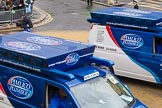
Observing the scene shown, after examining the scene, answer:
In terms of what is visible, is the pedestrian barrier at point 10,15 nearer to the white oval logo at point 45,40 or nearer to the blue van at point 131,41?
the blue van at point 131,41

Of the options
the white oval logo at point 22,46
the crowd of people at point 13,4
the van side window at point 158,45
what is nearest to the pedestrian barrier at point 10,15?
the crowd of people at point 13,4

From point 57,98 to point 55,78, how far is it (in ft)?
1.47

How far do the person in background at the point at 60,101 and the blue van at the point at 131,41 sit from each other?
5.05 m

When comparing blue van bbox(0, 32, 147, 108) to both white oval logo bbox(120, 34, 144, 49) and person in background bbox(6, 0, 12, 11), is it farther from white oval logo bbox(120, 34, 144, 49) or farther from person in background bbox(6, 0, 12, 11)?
person in background bbox(6, 0, 12, 11)

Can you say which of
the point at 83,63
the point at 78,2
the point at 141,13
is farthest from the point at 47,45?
the point at 78,2

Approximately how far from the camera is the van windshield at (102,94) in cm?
664

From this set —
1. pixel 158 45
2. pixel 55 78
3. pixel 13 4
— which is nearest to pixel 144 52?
pixel 158 45

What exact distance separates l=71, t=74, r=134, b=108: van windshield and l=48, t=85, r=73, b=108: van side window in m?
0.28

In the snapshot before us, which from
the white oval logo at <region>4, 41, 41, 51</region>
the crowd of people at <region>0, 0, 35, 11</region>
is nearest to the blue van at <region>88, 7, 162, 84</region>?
the white oval logo at <region>4, 41, 41, 51</region>

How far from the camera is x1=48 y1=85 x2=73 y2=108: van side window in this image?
6.77m

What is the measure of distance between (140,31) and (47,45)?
4456mm

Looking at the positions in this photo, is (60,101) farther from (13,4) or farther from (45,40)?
(13,4)

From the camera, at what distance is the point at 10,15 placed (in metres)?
21.8

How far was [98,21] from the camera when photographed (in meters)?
12.2
